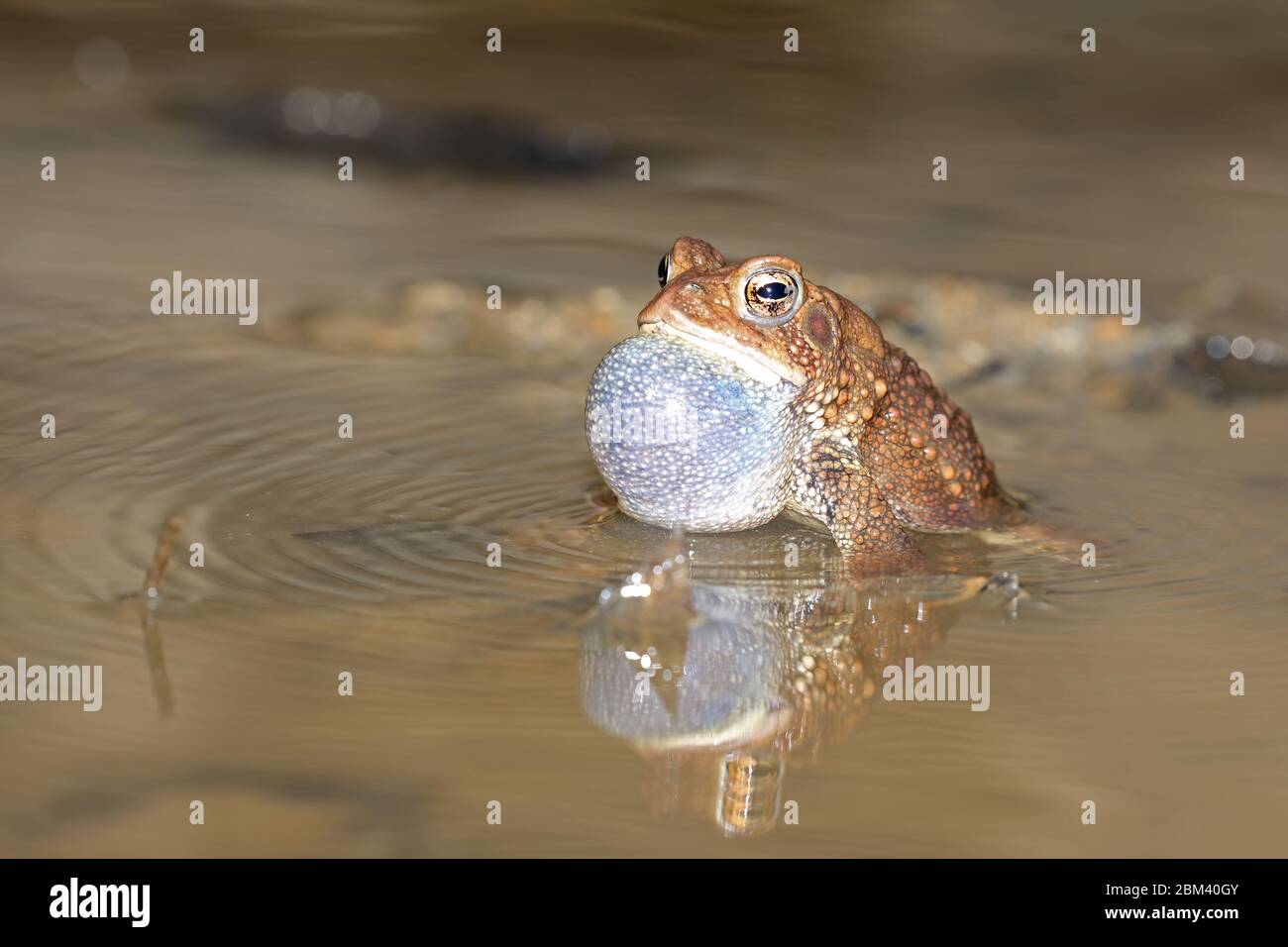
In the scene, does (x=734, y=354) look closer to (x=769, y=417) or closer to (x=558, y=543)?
(x=769, y=417)

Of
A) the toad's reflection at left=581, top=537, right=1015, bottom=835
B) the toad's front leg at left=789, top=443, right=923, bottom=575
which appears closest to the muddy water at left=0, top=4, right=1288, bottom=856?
the toad's reflection at left=581, top=537, right=1015, bottom=835

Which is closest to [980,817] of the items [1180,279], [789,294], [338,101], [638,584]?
[638,584]

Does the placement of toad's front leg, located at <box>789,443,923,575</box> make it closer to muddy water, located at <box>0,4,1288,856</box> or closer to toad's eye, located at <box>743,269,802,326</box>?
muddy water, located at <box>0,4,1288,856</box>

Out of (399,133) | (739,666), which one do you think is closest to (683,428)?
(739,666)

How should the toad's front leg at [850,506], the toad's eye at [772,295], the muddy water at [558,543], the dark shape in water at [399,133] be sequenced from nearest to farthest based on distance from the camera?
the muddy water at [558,543] → the toad's eye at [772,295] → the toad's front leg at [850,506] → the dark shape in water at [399,133]

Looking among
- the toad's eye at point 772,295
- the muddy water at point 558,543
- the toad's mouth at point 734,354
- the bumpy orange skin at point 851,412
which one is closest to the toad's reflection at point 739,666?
the muddy water at point 558,543

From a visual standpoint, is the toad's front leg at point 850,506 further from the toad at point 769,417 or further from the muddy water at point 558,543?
the muddy water at point 558,543

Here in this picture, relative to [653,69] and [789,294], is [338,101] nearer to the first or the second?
[653,69]
